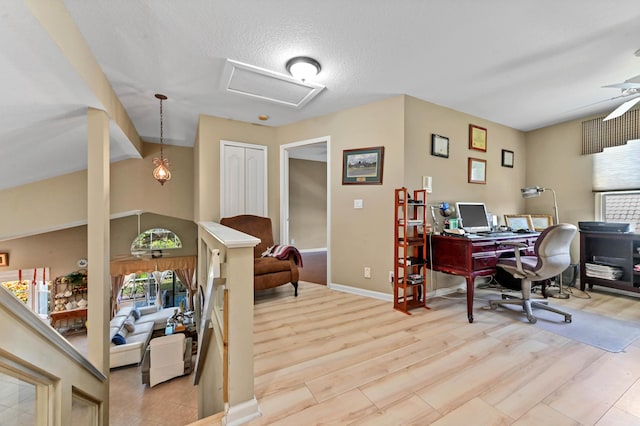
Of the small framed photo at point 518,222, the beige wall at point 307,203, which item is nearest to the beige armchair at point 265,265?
the beige wall at point 307,203

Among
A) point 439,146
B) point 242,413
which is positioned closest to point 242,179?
point 439,146

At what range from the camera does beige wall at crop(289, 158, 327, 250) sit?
21.9 ft

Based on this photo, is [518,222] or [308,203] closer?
[518,222]

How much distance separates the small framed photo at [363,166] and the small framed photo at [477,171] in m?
1.40

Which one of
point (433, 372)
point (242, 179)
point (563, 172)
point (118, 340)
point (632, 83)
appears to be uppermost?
point (632, 83)

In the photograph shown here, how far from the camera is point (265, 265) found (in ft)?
9.91

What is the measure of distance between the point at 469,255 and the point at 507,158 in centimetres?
246

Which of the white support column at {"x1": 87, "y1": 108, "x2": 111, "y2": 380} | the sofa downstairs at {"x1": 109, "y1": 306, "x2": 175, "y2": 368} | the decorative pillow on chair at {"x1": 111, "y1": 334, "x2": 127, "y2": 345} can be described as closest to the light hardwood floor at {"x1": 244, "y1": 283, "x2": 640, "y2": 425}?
the white support column at {"x1": 87, "y1": 108, "x2": 111, "y2": 380}

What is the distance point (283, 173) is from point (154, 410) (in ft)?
13.8

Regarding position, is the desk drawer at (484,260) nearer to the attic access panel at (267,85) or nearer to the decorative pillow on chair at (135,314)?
the attic access panel at (267,85)

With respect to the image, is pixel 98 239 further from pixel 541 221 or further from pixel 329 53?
pixel 541 221

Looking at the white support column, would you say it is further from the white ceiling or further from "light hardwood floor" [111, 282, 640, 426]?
"light hardwood floor" [111, 282, 640, 426]

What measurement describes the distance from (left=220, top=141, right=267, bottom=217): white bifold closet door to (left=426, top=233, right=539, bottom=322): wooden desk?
262 centimetres

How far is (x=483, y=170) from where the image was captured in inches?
146
